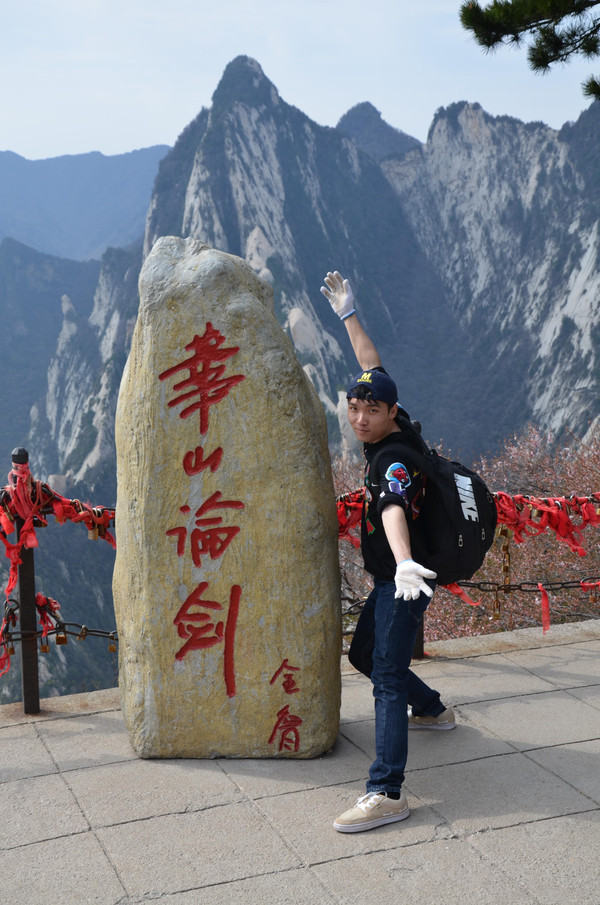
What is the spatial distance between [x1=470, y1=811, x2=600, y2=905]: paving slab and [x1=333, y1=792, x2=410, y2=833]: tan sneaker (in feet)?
0.85

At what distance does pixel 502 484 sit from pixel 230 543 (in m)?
11.4

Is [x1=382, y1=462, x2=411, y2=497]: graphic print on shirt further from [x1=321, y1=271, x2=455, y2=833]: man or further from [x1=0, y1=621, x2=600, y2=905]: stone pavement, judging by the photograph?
[x1=0, y1=621, x2=600, y2=905]: stone pavement

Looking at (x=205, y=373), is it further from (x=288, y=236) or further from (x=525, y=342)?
(x=288, y=236)

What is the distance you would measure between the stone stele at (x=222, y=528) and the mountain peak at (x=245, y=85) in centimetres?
7240

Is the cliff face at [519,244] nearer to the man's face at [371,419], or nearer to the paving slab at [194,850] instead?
the man's face at [371,419]

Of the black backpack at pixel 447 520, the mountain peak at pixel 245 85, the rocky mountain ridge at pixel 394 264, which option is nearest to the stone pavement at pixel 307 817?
the black backpack at pixel 447 520

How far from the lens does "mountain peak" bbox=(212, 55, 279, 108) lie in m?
70.1

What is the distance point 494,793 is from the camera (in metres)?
2.98

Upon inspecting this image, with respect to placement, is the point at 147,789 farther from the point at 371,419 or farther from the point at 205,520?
the point at 371,419

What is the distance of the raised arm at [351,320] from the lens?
3.37 metres

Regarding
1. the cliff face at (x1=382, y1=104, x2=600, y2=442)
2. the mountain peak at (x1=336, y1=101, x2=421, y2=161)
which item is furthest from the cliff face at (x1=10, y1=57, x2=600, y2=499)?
the mountain peak at (x1=336, y1=101, x2=421, y2=161)

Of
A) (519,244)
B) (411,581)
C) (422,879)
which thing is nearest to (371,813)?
(422,879)

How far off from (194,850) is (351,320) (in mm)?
2084

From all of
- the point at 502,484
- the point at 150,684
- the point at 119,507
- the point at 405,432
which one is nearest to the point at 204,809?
the point at 150,684
